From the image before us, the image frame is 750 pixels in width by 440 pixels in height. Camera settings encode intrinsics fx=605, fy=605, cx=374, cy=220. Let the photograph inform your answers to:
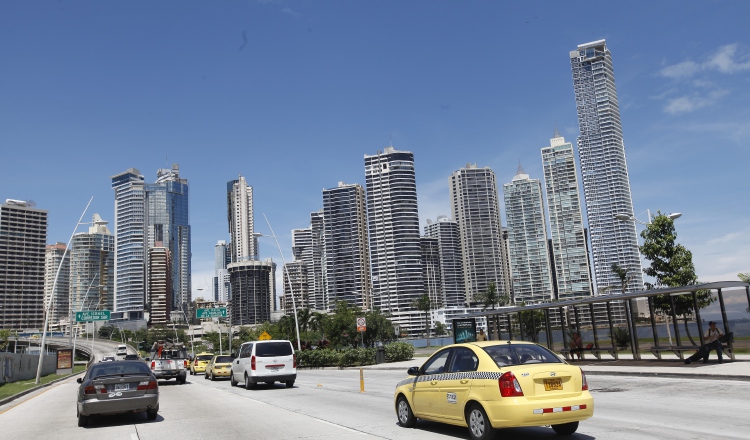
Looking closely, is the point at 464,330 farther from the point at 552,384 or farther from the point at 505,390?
the point at 505,390

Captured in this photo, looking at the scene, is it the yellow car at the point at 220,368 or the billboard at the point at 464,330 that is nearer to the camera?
the yellow car at the point at 220,368

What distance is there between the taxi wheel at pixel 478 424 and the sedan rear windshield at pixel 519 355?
2.53ft

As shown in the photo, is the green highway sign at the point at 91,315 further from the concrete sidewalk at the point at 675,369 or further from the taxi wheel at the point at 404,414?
the taxi wheel at the point at 404,414

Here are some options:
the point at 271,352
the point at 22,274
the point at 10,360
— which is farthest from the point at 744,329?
the point at 22,274

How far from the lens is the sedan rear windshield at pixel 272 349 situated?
2375 centimetres

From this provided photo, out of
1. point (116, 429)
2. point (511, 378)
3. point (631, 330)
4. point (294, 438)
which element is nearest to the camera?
point (511, 378)

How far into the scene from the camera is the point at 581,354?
27875mm

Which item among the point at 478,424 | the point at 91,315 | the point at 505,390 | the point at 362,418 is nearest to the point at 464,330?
the point at 362,418

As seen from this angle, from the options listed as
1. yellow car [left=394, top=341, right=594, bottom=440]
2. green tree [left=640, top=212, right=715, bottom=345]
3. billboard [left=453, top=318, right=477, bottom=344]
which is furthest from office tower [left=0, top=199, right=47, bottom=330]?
yellow car [left=394, top=341, right=594, bottom=440]

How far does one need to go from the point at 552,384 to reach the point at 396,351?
108 feet

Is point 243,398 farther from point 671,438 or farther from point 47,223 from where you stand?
point 47,223

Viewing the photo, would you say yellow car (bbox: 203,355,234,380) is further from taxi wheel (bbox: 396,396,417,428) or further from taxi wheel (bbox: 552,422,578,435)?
taxi wheel (bbox: 552,422,578,435)

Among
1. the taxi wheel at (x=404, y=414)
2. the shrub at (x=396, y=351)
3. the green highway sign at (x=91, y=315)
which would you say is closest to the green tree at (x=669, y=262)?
the shrub at (x=396, y=351)

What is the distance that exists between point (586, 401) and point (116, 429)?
9.83 m
